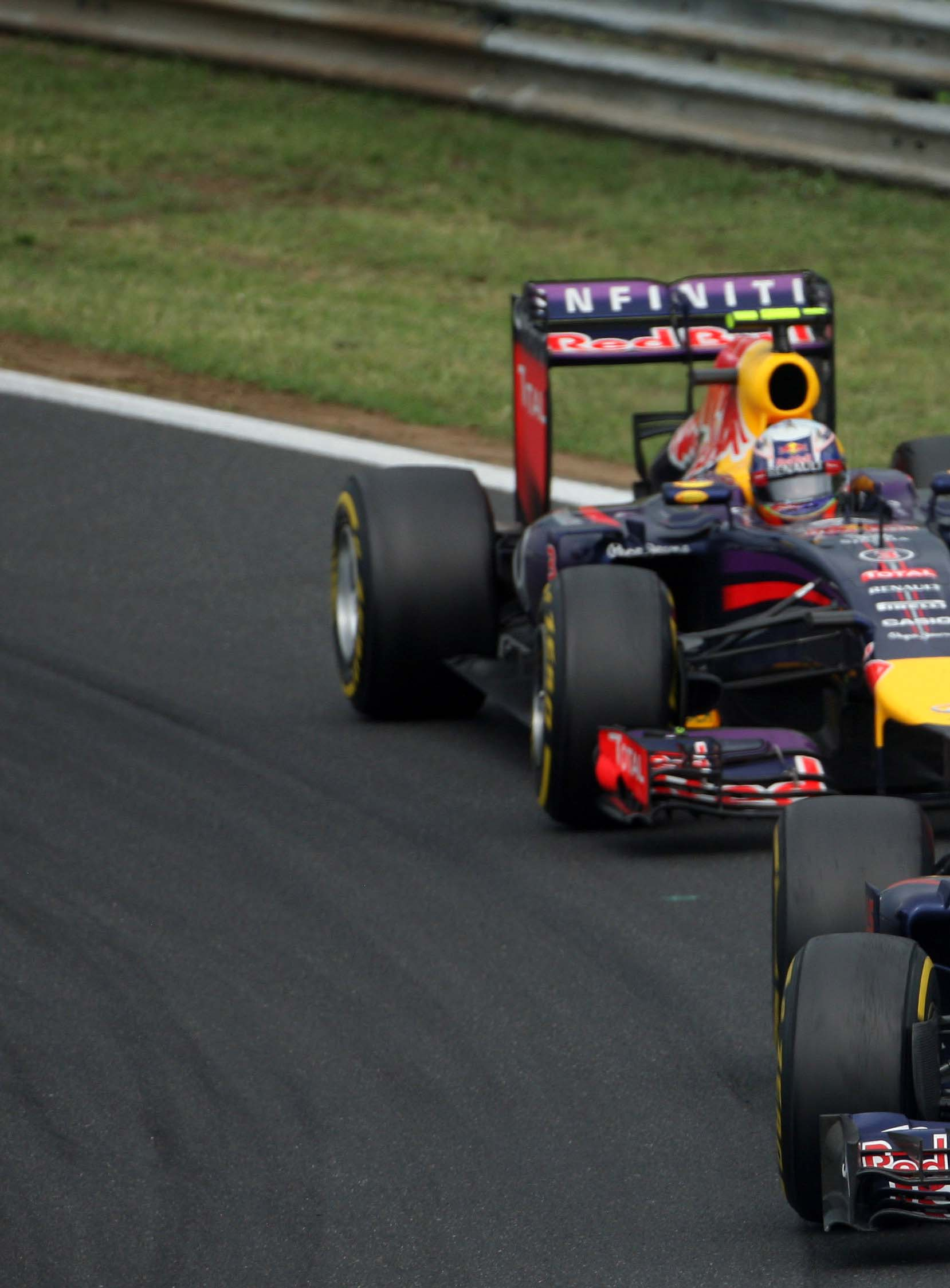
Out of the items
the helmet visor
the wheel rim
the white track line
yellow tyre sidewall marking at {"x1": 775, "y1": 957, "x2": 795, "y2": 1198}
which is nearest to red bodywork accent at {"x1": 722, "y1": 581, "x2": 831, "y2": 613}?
the helmet visor

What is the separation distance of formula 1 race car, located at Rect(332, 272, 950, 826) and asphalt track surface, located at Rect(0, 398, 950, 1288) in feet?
0.84

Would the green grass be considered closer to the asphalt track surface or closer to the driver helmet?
the driver helmet

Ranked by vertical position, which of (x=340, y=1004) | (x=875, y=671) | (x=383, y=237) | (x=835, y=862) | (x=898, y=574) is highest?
(x=383, y=237)

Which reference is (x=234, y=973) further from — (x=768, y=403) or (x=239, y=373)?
(x=239, y=373)

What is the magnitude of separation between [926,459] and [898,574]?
1.96m

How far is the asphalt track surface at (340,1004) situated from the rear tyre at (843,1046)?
0.84 ft

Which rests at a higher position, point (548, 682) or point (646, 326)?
point (646, 326)

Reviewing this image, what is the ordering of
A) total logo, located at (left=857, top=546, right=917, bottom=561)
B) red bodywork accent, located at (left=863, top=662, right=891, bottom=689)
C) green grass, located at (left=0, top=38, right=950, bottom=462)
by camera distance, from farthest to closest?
green grass, located at (left=0, top=38, right=950, bottom=462)
total logo, located at (left=857, top=546, right=917, bottom=561)
red bodywork accent, located at (left=863, top=662, right=891, bottom=689)

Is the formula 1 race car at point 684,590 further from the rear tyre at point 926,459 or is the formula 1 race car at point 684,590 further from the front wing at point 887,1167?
the front wing at point 887,1167

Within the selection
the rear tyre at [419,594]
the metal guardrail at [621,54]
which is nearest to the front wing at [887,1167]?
the rear tyre at [419,594]

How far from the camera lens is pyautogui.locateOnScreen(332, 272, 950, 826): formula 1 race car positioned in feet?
24.8

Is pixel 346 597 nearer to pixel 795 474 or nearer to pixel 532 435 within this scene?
pixel 532 435

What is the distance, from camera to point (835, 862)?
215 inches

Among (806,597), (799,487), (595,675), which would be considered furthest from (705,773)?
(799,487)
